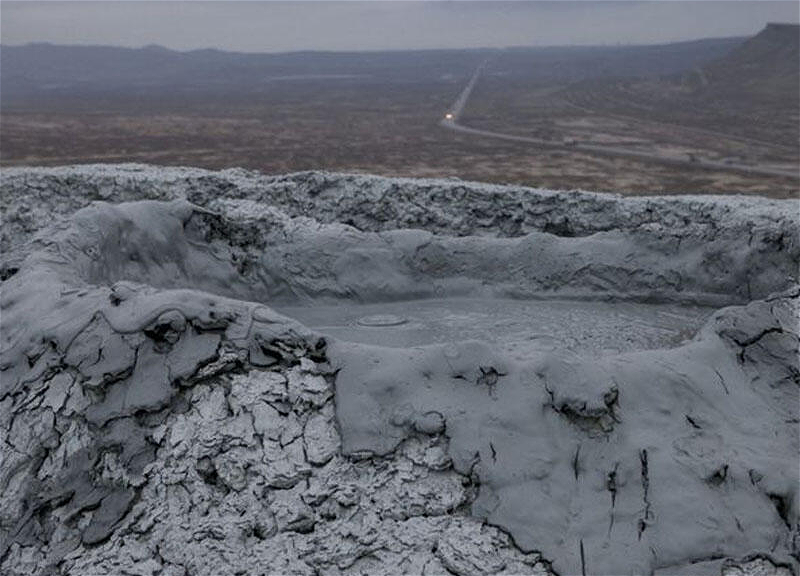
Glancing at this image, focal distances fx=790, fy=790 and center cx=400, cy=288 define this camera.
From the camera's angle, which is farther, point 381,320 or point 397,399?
point 381,320

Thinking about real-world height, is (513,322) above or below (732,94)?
above

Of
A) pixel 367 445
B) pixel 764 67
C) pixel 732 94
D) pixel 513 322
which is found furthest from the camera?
pixel 764 67

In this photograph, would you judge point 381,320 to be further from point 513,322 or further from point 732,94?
point 732,94

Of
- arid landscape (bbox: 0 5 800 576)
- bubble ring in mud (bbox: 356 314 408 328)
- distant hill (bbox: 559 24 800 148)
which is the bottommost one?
distant hill (bbox: 559 24 800 148)

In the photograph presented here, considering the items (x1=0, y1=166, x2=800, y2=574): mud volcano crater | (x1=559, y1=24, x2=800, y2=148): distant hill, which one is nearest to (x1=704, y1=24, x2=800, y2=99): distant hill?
(x1=559, y1=24, x2=800, y2=148): distant hill

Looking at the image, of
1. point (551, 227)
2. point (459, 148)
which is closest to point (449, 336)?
point (551, 227)

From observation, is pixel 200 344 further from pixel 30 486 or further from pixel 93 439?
pixel 30 486

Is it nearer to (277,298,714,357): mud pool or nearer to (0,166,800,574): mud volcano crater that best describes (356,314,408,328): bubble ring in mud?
(277,298,714,357): mud pool

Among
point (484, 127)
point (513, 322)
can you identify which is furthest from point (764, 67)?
point (513, 322)

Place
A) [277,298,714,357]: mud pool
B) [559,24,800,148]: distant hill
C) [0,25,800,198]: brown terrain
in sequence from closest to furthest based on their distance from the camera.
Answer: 1. [277,298,714,357]: mud pool
2. [0,25,800,198]: brown terrain
3. [559,24,800,148]: distant hill
